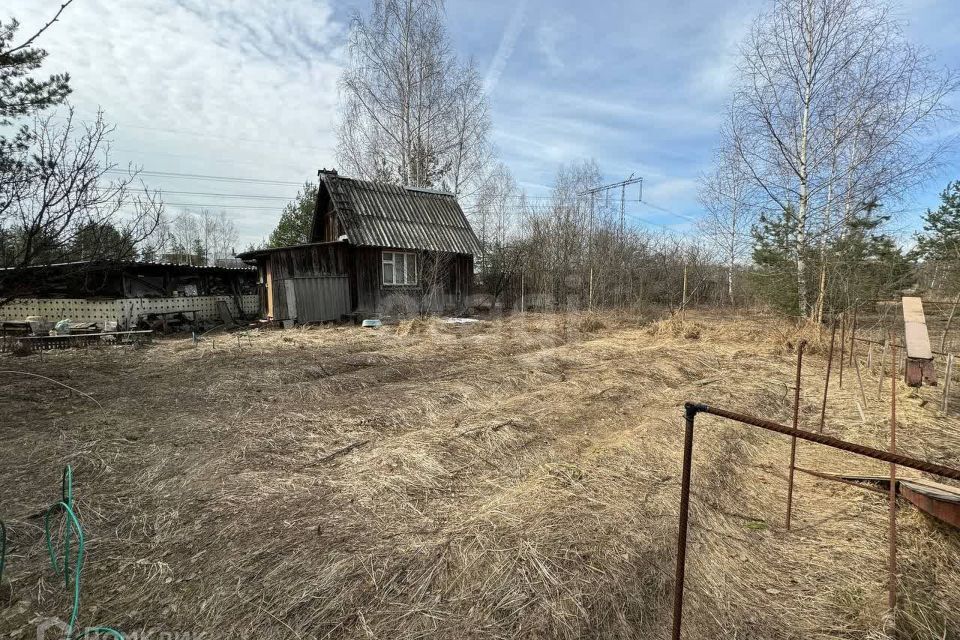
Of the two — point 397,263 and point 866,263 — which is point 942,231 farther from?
point 397,263

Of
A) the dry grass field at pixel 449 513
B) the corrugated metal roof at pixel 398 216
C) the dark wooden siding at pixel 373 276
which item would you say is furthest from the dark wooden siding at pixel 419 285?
the dry grass field at pixel 449 513

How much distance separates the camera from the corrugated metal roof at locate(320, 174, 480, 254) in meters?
14.0

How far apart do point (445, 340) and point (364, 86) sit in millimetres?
13430

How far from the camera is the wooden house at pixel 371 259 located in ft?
43.2

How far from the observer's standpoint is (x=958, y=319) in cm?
1291

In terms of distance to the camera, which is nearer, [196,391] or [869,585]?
[869,585]

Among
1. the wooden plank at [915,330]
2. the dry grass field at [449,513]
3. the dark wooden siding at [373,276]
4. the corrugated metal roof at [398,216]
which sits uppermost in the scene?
the corrugated metal roof at [398,216]

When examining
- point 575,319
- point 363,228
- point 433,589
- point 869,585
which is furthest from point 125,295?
point 869,585

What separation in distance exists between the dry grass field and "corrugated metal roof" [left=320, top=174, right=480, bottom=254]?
877 cm

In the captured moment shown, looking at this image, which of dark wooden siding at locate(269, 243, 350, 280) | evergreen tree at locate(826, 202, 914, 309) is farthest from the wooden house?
evergreen tree at locate(826, 202, 914, 309)

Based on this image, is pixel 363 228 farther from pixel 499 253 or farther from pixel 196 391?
pixel 196 391

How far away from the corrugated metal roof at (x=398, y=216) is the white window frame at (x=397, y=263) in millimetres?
516

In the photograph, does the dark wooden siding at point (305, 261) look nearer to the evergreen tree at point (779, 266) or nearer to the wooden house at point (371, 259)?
the wooden house at point (371, 259)

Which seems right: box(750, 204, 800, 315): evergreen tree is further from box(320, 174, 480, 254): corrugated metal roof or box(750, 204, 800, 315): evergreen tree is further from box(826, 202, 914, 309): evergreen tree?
box(320, 174, 480, 254): corrugated metal roof
